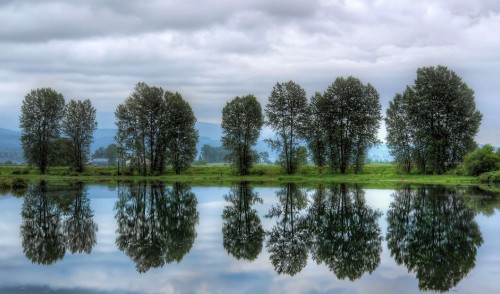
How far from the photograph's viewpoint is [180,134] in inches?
3593

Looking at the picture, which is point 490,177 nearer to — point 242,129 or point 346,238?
point 242,129

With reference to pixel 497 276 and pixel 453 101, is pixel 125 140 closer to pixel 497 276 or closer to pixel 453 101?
pixel 453 101

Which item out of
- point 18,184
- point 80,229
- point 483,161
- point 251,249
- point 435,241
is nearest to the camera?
A: point 251,249

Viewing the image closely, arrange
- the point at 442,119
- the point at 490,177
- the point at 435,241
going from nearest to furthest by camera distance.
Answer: the point at 435,241, the point at 490,177, the point at 442,119

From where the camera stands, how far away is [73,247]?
18953 mm

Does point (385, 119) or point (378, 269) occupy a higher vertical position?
point (385, 119)

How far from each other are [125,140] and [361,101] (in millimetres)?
43688

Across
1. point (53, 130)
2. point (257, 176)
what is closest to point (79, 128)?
point (53, 130)

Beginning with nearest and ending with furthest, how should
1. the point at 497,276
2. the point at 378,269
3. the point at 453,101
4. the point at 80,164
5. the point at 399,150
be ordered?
the point at 497,276, the point at 378,269, the point at 453,101, the point at 399,150, the point at 80,164

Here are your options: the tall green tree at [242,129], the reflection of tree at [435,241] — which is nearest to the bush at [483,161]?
the tall green tree at [242,129]

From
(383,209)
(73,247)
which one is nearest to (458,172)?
(383,209)

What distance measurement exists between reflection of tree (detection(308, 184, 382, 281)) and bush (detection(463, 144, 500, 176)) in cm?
4028

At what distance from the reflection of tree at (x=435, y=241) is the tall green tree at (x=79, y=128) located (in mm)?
78791

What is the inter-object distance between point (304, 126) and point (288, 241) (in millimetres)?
67987
